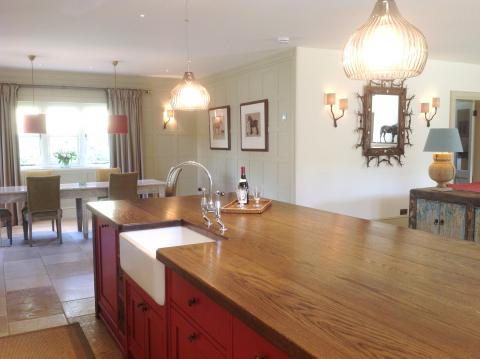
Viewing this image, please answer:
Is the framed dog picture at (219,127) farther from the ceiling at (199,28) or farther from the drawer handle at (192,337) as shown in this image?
the drawer handle at (192,337)

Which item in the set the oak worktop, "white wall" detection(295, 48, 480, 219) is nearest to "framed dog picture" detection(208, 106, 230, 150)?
"white wall" detection(295, 48, 480, 219)

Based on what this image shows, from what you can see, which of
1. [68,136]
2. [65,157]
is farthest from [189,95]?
[68,136]

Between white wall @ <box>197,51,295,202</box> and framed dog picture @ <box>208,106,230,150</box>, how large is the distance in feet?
0.36

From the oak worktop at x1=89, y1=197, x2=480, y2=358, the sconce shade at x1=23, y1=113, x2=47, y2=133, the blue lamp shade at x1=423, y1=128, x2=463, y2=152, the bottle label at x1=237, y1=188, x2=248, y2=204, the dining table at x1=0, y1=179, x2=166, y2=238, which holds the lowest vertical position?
the dining table at x1=0, y1=179, x2=166, y2=238

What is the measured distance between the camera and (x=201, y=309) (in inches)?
65.6

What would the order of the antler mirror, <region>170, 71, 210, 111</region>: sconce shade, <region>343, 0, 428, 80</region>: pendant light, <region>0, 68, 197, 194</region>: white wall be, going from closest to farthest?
<region>343, 0, 428, 80</region>: pendant light
<region>170, 71, 210, 111</region>: sconce shade
the antler mirror
<region>0, 68, 197, 194</region>: white wall

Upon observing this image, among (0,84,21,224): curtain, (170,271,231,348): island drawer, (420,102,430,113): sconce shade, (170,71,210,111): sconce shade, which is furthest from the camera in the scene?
(0,84,21,224): curtain

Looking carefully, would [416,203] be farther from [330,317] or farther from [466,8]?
[330,317]

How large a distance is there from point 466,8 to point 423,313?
391 centimetres

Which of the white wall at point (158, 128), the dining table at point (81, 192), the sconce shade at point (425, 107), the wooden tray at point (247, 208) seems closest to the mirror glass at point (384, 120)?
the sconce shade at point (425, 107)

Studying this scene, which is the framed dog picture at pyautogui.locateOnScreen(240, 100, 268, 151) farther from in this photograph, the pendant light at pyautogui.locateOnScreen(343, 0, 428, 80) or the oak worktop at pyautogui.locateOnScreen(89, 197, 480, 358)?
the pendant light at pyautogui.locateOnScreen(343, 0, 428, 80)

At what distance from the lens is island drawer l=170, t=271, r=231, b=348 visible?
1.50 meters

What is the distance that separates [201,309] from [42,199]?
15.2 ft

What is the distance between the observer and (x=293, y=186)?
588 centimetres
